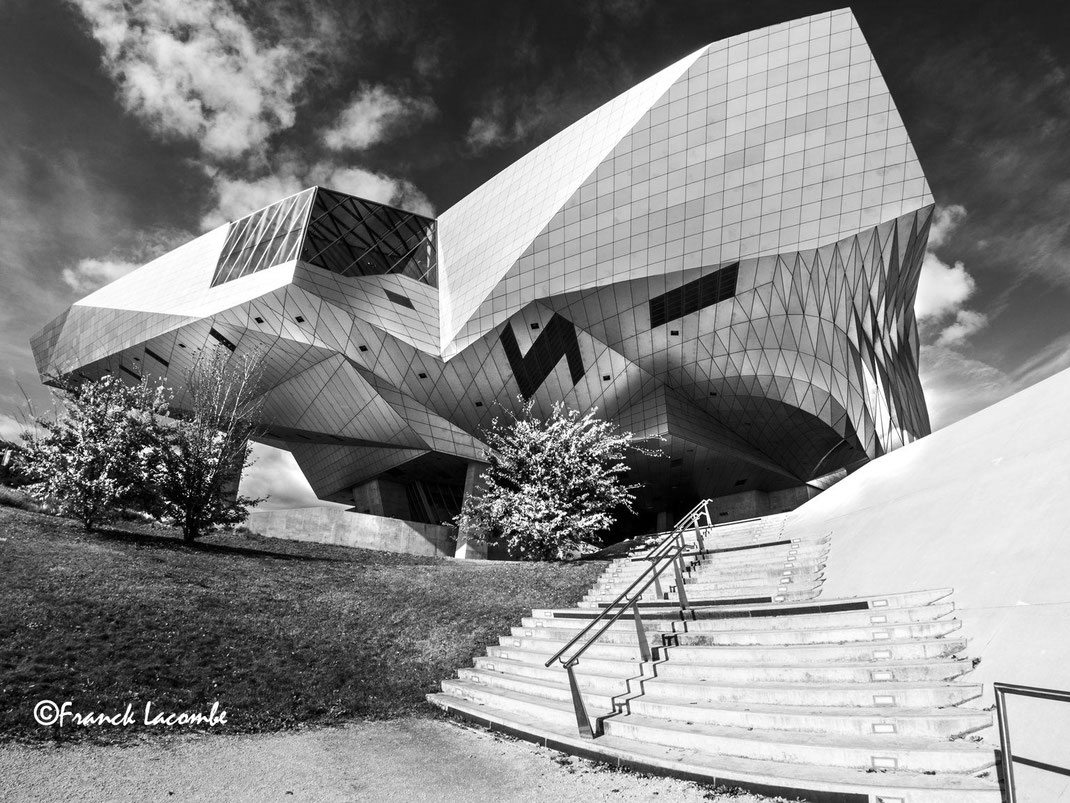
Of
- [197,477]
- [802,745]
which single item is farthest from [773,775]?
[197,477]

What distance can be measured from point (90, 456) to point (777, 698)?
20252mm

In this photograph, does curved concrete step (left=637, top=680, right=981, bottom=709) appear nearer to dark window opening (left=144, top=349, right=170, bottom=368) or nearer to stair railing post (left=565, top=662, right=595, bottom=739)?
stair railing post (left=565, top=662, right=595, bottom=739)

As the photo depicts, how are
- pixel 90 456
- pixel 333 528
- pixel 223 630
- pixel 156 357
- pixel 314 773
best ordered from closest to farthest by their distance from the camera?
1. pixel 314 773
2. pixel 223 630
3. pixel 90 456
4. pixel 333 528
5. pixel 156 357

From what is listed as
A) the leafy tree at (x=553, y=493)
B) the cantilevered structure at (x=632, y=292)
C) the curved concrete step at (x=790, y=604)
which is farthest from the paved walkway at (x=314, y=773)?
the cantilevered structure at (x=632, y=292)

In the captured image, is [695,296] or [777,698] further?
[695,296]

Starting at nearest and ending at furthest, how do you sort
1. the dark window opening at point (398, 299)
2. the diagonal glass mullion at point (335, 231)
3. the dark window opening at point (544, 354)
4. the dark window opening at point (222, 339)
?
1. the dark window opening at point (222, 339)
2. the dark window opening at point (544, 354)
3. the dark window opening at point (398, 299)
4. the diagonal glass mullion at point (335, 231)

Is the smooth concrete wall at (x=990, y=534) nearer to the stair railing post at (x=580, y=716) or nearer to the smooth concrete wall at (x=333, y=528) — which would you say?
the stair railing post at (x=580, y=716)

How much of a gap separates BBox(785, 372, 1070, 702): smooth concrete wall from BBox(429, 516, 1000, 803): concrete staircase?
1.28 feet

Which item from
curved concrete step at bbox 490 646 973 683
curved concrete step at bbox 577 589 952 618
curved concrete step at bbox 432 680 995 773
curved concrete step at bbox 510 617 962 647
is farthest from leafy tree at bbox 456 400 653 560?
curved concrete step at bbox 432 680 995 773

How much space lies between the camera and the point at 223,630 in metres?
9.48

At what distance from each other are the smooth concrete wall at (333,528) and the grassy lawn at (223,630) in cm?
1332

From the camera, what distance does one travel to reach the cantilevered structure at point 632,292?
2470 cm

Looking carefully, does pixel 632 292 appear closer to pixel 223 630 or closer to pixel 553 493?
pixel 553 493

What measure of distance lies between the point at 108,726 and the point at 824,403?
35.9 metres
